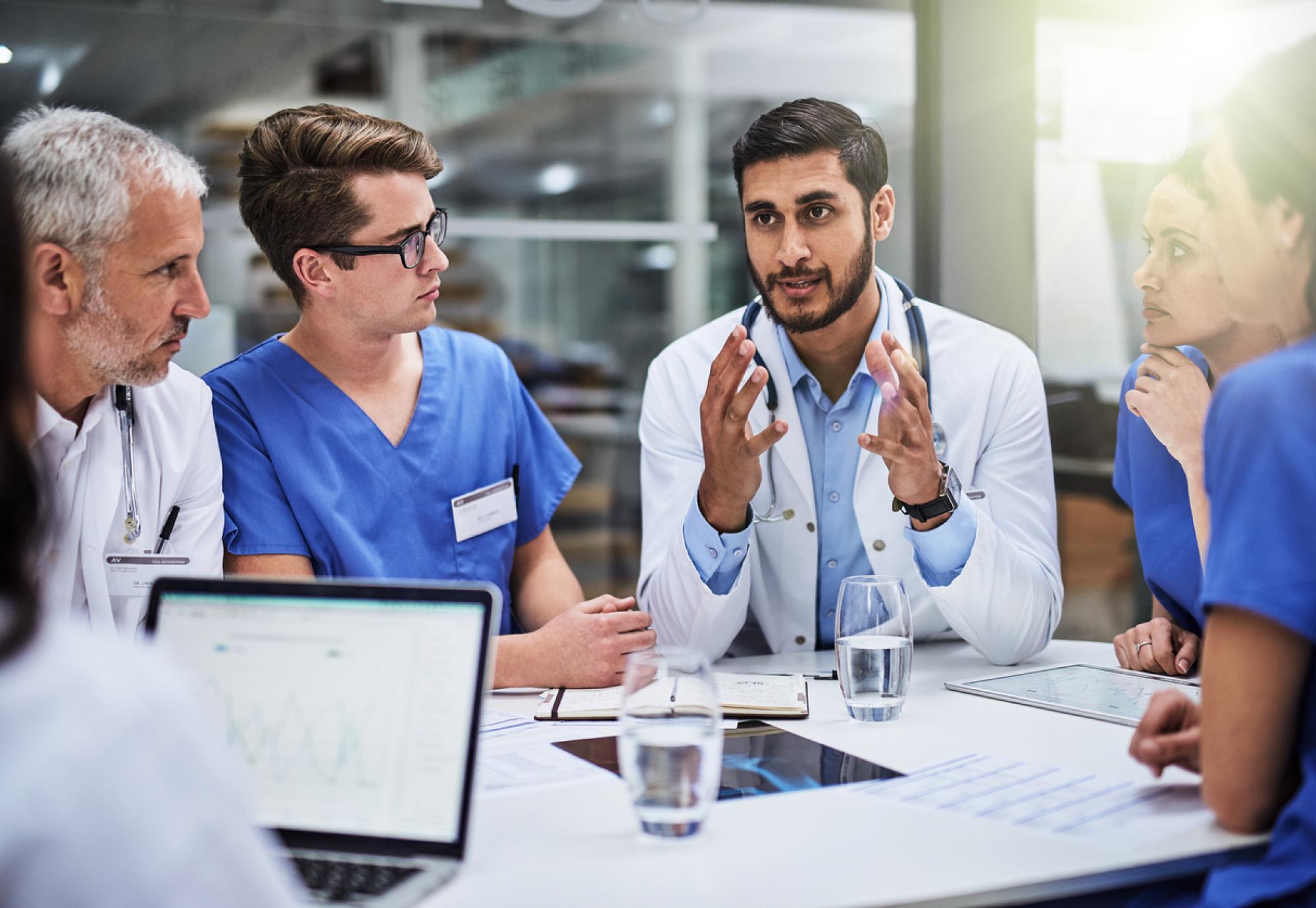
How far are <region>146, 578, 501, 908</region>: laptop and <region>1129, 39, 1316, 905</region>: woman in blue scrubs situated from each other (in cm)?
73

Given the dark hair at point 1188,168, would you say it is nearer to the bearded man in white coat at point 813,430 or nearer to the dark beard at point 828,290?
the bearded man in white coat at point 813,430

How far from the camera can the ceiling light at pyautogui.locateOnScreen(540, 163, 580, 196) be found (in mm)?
6355

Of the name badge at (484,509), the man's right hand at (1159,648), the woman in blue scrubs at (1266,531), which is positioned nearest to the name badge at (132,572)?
the name badge at (484,509)

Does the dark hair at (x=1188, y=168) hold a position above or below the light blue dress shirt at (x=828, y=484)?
above

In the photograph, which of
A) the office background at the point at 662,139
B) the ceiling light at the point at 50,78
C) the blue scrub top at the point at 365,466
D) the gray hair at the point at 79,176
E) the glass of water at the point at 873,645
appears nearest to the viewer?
the glass of water at the point at 873,645

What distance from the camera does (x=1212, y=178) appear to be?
52.3 inches

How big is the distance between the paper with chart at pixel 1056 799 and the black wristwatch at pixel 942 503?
55 cm

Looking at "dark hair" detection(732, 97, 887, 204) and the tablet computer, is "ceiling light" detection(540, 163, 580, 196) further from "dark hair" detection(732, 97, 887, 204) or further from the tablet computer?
the tablet computer

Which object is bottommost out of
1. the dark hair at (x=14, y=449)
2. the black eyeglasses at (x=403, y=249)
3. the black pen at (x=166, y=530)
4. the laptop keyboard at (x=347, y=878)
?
the laptop keyboard at (x=347, y=878)

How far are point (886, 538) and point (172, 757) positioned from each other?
1703 millimetres

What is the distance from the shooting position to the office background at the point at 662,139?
3256 mm

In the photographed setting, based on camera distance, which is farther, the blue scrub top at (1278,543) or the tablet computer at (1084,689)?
the tablet computer at (1084,689)

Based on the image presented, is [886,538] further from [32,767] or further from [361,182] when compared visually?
[32,767]

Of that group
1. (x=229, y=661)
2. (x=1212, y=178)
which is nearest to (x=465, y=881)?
(x=229, y=661)
